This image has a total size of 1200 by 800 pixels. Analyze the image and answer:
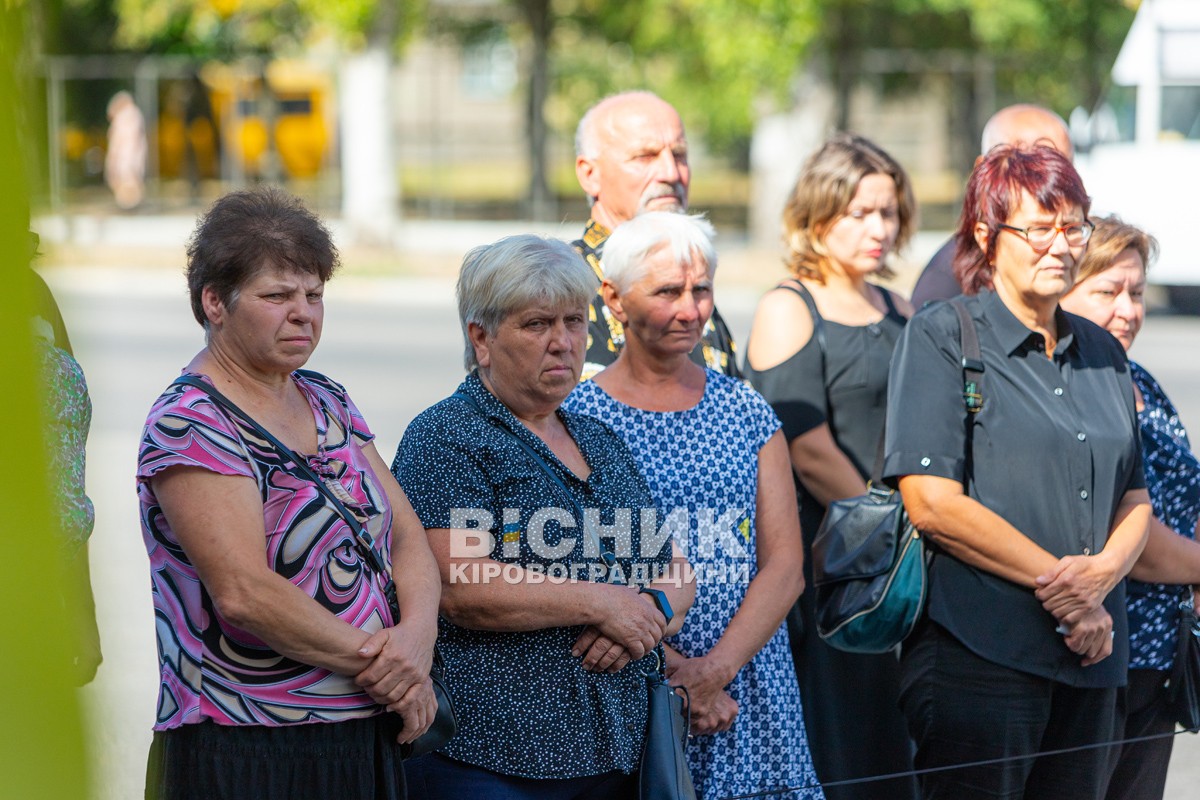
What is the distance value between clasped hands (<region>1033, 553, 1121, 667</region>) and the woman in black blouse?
0.86 meters

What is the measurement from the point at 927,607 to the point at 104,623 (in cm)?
257

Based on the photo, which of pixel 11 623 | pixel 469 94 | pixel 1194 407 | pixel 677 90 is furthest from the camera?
pixel 469 94

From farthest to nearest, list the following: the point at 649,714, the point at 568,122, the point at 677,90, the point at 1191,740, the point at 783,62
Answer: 1. the point at 568,122
2. the point at 677,90
3. the point at 783,62
4. the point at 1191,740
5. the point at 649,714

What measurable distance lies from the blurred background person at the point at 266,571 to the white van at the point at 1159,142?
1282cm

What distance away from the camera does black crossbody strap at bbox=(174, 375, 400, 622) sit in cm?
244

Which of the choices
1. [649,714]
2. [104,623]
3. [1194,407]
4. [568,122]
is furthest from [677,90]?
[104,623]

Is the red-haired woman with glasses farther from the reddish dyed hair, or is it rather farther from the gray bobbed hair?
the gray bobbed hair

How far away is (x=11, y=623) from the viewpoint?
0.66 m

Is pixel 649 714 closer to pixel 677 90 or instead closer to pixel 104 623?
pixel 104 623

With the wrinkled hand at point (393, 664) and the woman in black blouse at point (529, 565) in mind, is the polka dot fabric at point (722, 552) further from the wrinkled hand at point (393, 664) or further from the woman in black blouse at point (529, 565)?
the wrinkled hand at point (393, 664)

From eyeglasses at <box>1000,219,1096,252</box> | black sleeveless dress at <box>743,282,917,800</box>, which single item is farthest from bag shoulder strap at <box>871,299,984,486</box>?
black sleeveless dress at <box>743,282,917,800</box>

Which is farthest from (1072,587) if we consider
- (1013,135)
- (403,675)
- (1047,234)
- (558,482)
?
(1013,135)

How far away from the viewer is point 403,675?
250 centimetres

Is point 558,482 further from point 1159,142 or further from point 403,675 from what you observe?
point 1159,142
